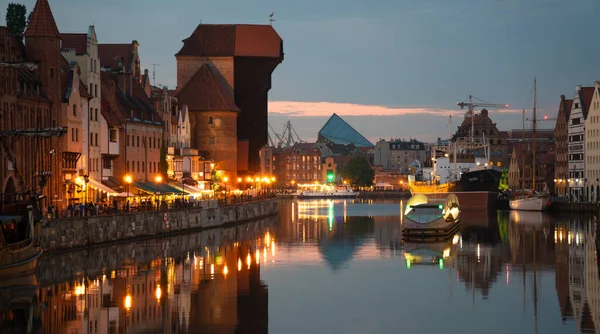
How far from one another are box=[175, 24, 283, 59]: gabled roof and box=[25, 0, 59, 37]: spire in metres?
53.2

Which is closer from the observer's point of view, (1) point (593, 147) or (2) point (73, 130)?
(2) point (73, 130)

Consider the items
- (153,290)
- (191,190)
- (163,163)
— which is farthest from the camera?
(191,190)

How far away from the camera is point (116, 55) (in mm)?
102938

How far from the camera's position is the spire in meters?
64.7

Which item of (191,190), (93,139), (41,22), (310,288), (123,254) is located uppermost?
(41,22)

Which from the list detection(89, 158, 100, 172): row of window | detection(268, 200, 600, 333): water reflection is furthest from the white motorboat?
detection(89, 158, 100, 172): row of window

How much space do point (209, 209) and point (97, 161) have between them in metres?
11.9

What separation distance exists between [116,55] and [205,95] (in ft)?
41.7

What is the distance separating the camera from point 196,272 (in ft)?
170

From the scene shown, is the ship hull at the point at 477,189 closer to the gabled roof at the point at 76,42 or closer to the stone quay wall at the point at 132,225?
the stone quay wall at the point at 132,225

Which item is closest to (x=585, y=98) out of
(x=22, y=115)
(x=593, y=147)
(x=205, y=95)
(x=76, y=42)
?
(x=593, y=147)

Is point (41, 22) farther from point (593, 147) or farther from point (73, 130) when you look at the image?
point (593, 147)

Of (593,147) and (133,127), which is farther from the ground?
(133,127)

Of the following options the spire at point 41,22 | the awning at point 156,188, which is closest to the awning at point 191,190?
the awning at point 156,188
